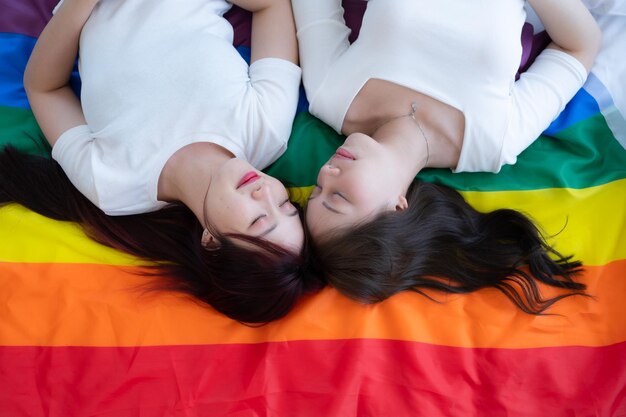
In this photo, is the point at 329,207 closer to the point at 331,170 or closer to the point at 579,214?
the point at 331,170

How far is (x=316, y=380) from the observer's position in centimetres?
111

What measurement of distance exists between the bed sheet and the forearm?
364mm

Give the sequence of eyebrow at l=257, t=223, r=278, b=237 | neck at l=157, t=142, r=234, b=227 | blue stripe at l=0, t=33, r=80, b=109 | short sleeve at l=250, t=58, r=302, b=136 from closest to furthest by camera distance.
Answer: eyebrow at l=257, t=223, r=278, b=237
neck at l=157, t=142, r=234, b=227
short sleeve at l=250, t=58, r=302, b=136
blue stripe at l=0, t=33, r=80, b=109

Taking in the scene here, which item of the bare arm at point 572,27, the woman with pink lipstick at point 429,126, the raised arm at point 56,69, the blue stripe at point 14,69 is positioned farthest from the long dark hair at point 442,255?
the blue stripe at point 14,69

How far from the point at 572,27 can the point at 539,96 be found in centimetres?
19

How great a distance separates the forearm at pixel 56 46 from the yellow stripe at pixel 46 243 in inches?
12.6

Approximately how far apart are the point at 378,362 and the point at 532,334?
12.7 inches

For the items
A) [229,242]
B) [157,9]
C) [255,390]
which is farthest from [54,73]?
[255,390]

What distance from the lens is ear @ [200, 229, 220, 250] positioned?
1.15 m

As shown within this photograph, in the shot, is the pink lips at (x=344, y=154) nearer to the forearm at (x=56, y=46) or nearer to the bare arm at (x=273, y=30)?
the bare arm at (x=273, y=30)

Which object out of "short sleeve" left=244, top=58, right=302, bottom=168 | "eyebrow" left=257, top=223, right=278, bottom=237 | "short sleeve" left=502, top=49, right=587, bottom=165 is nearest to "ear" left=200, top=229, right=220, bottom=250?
"eyebrow" left=257, top=223, right=278, bottom=237

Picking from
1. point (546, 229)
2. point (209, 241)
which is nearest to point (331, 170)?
point (209, 241)

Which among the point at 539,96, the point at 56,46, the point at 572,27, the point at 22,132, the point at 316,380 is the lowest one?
the point at 316,380

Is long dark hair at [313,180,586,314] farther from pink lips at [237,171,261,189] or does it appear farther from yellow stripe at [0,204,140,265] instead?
yellow stripe at [0,204,140,265]
